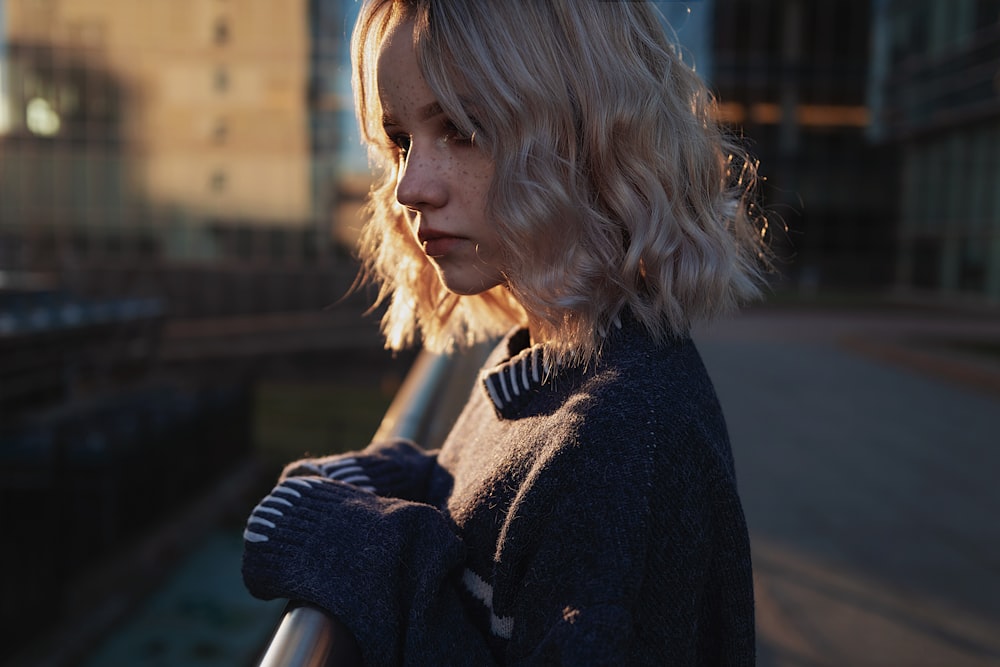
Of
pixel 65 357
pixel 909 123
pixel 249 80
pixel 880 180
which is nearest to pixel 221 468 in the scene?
pixel 65 357

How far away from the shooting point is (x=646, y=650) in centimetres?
110

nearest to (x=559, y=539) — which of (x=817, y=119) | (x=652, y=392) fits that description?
(x=652, y=392)

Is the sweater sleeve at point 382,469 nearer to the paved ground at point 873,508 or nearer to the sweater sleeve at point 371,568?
the sweater sleeve at point 371,568

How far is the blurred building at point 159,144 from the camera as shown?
2823 cm

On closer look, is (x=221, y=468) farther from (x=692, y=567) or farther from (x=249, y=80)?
(x=692, y=567)

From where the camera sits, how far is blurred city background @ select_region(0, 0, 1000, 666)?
34.7 ft

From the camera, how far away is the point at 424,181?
1279 mm

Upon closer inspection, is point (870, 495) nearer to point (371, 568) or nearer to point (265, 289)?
point (371, 568)

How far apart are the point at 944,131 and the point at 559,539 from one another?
25988 millimetres

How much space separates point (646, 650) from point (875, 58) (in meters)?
30.9

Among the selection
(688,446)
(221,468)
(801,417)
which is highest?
(688,446)

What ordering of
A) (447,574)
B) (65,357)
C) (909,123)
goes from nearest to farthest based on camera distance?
(447,574), (65,357), (909,123)

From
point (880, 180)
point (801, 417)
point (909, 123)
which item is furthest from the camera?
point (880, 180)

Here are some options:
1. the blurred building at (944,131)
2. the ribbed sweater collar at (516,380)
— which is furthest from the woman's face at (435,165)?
the blurred building at (944,131)
